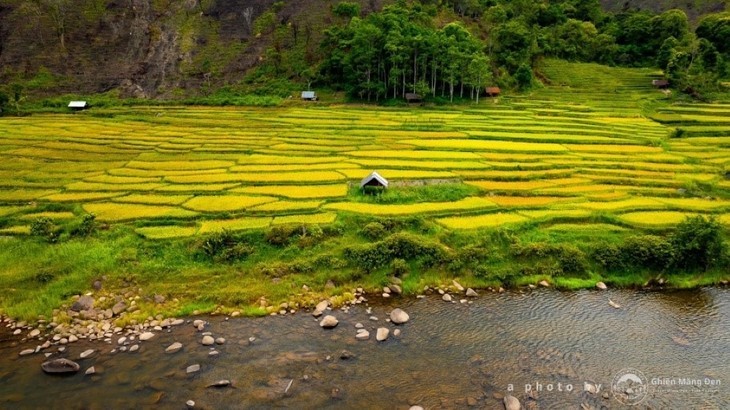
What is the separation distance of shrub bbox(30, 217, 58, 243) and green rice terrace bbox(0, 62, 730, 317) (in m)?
0.06

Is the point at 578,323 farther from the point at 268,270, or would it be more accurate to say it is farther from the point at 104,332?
the point at 104,332

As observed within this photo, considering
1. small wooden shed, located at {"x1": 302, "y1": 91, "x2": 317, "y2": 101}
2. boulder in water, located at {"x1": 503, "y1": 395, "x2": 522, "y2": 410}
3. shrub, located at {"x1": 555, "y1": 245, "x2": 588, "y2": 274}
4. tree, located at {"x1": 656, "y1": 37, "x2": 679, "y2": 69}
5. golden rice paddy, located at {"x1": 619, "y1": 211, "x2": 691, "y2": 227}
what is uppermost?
tree, located at {"x1": 656, "y1": 37, "x2": 679, "y2": 69}

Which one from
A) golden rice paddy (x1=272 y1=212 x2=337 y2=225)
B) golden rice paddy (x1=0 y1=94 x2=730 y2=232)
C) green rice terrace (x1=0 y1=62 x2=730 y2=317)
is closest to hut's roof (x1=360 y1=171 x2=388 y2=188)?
green rice terrace (x1=0 y1=62 x2=730 y2=317)

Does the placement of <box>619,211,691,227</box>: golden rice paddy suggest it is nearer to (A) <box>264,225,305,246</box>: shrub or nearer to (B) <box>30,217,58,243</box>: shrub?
(A) <box>264,225,305,246</box>: shrub

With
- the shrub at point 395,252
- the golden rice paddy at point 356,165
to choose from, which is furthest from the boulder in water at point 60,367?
the shrub at point 395,252

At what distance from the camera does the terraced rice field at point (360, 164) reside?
69.9 ft

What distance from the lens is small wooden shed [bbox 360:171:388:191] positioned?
22.3 meters

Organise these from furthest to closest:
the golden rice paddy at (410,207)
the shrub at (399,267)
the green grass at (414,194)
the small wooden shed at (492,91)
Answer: the small wooden shed at (492,91)
the green grass at (414,194)
the golden rice paddy at (410,207)
the shrub at (399,267)

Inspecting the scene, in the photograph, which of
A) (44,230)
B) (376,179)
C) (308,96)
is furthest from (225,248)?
(308,96)

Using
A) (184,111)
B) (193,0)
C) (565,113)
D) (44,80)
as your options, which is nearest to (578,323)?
(565,113)

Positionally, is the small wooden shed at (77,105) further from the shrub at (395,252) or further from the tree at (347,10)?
the shrub at (395,252)

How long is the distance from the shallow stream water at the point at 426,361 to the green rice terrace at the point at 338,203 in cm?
172

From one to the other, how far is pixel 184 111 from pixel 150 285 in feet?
110

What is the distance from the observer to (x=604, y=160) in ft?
95.2
